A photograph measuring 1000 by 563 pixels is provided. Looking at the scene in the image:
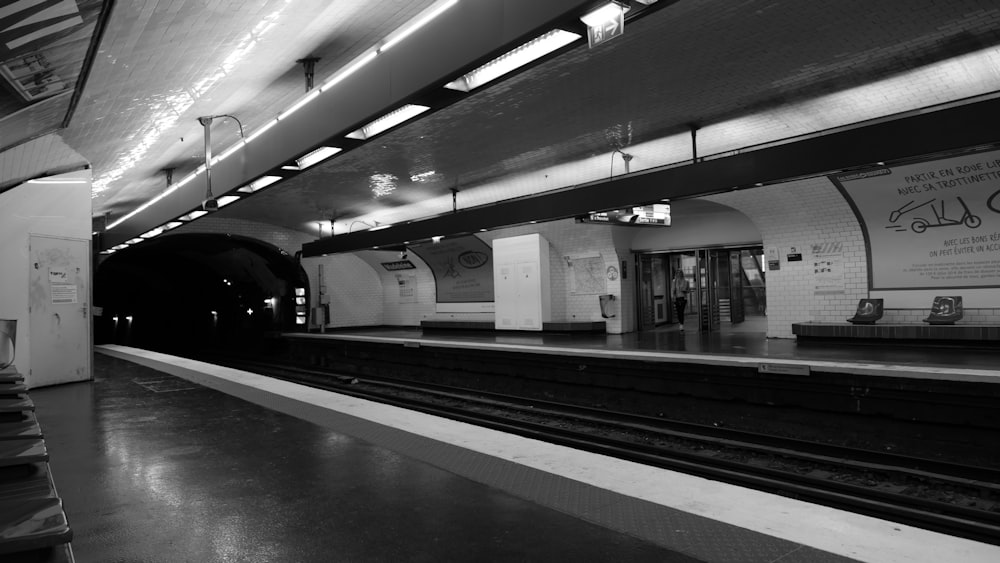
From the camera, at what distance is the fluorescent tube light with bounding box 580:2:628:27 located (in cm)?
298

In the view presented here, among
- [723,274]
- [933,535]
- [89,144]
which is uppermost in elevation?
[89,144]

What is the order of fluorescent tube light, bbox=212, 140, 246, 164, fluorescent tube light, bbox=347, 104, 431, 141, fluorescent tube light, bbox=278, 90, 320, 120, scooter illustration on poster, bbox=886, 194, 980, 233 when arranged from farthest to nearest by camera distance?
scooter illustration on poster, bbox=886, 194, 980, 233, fluorescent tube light, bbox=212, 140, 246, 164, fluorescent tube light, bbox=278, 90, 320, 120, fluorescent tube light, bbox=347, 104, 431, 141

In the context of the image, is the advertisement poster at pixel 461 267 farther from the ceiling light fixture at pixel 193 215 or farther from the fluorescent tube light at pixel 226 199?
the fluorescent tube light at pixel 226 199

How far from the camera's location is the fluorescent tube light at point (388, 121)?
4.55 metres

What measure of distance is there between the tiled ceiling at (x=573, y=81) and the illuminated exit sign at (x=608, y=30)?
0.23 m

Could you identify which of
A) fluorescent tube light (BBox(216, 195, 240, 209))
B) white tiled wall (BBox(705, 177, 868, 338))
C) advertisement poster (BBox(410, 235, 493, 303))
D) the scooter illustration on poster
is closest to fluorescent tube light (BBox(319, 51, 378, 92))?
fluorescent tube light (BBox(216, 195, 240, 209))

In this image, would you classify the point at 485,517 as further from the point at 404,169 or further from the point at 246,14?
the point at 404,169

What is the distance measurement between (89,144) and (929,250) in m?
12.1

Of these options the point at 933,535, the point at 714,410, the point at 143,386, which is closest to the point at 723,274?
the point at 714,410

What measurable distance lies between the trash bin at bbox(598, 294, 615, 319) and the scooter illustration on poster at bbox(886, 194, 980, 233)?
20.1ft

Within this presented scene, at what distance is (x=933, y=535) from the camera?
205 centimetres

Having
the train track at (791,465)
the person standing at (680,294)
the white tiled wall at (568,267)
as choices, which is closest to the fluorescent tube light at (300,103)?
the train track at (791,465)

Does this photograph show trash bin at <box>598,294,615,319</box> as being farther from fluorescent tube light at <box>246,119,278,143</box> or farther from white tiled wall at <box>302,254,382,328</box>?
fluorescent tube light at <box>246,119,278,143</box>

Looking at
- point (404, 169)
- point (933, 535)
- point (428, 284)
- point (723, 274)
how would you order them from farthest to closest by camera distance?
1. point (428, 284)
2. point (723, 274)
3. point (404, 169)
4. point (933, 535)
